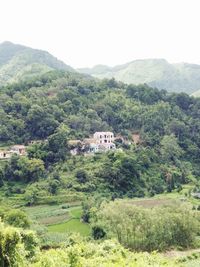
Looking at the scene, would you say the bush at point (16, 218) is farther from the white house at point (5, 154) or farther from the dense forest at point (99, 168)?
the white house at point (5, 154)

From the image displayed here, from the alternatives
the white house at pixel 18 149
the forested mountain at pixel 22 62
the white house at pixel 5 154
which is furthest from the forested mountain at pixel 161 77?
the white house at pixel 5 154

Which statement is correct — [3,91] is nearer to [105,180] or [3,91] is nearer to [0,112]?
[0,112]

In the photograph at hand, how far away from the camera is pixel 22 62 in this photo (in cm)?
13475

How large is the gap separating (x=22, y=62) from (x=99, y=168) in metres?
89.1

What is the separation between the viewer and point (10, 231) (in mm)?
11945

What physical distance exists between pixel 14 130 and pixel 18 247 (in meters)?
48.4

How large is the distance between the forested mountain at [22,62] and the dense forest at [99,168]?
2935cm

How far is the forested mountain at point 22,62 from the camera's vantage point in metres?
113

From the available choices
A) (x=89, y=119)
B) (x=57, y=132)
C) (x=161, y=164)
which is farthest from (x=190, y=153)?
(x=57, y=132)

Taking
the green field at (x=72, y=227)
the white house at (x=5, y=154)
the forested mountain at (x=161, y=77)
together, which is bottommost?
the green field at (x=72, y=227)

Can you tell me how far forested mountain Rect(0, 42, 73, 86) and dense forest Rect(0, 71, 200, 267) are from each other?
2935 cm

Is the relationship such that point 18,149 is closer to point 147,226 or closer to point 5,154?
point 5,154

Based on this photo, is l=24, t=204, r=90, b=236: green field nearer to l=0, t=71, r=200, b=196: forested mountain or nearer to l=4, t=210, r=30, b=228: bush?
l=4, t=210, r=30, b=228: bush

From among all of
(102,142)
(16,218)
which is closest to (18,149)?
(102,142)
